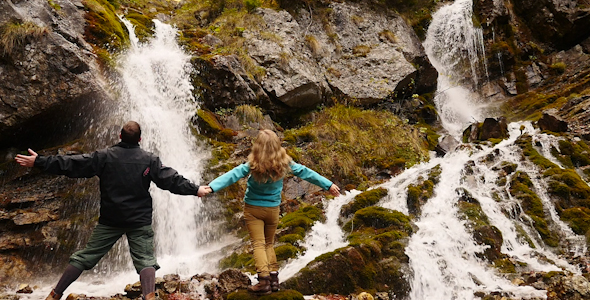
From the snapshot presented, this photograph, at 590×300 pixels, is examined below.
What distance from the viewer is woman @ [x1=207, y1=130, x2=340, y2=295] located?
4.22 meters

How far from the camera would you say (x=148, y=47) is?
43.7ft

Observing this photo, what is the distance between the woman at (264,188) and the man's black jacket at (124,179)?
59cm

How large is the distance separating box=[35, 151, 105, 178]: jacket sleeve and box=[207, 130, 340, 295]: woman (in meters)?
1.31

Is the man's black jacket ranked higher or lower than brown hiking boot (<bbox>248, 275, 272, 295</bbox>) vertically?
higher

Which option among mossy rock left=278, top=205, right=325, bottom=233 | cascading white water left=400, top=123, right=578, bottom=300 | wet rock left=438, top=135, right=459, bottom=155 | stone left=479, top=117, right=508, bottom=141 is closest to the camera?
cascading white water left=400, top=123, right=578, bottom=300

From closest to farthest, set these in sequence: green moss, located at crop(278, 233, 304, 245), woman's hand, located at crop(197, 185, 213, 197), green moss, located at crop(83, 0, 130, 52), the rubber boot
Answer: woman's hand, located at crop(197, 185, 213, 197) → the rubber boot → green moss, located at crop(278, 233, 304, 245) → green moss, located at crop(83, 0, 130, 52)

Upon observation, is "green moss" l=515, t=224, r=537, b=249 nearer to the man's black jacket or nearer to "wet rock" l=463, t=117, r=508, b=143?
"wet rock" l=463, t=117, r=508, b=143

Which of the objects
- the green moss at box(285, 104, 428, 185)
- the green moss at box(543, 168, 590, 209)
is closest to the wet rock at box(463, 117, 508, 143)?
the green moss at box(285, 104, 428, 185)

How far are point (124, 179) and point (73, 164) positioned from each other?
572 mm

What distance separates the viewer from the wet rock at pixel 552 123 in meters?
11.7

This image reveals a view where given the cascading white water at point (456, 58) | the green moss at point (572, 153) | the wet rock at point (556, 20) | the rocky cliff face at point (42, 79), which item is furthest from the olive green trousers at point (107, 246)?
the wet rock at point (556, 20)

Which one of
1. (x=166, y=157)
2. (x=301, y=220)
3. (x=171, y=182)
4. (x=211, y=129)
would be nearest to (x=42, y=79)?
(x=166, y=157)

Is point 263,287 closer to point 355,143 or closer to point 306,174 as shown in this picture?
point 306,174

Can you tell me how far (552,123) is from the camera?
472 inches
